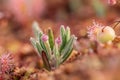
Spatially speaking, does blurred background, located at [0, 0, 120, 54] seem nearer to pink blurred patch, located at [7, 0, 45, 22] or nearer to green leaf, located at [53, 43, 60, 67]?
pink blurred patch, located at [7, 0, 45, 22]

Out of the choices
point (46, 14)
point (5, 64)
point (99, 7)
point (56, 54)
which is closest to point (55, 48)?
point (56, 54)

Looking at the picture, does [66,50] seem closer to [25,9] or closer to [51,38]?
[51,38]

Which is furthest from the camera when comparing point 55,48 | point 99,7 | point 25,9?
point 25,9

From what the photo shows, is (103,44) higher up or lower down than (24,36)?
lower down

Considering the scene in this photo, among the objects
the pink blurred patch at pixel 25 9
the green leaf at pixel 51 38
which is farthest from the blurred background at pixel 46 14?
the green leaf at pixel 51 38

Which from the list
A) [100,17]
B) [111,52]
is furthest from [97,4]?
[111,52]

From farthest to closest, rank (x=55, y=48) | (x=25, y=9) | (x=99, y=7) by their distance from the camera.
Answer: (x=25, y=9) < (x=99, y=7) < (x=55, y=48)

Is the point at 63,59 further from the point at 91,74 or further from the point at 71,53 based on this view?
the point at 91,74

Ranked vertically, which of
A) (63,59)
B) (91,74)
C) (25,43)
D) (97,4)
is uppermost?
(97,4)
